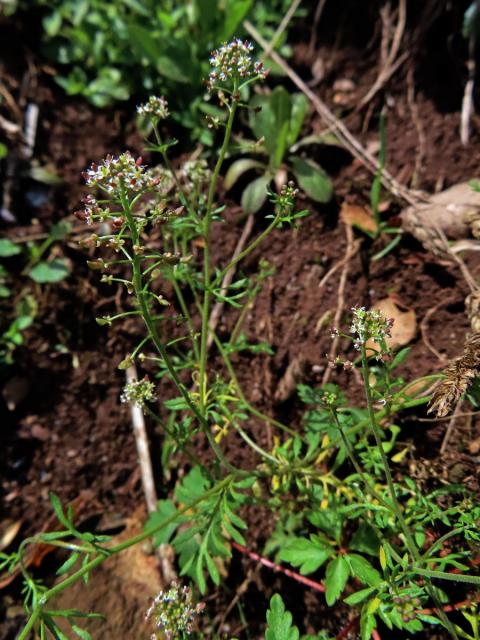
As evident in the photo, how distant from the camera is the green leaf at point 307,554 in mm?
2021

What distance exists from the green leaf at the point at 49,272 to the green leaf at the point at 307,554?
2.18 metres

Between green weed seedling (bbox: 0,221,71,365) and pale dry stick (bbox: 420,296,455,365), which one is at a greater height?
green weed seedling (bbox: 0,221,71,365)

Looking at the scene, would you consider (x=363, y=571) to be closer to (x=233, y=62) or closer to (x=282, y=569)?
(x=282, y=569)

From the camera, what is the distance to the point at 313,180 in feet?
10.5

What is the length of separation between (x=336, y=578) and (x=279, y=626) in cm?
27

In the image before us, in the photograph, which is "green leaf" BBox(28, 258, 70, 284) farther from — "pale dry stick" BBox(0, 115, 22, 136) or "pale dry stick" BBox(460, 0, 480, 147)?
"pale dry stick" BBox(460, 0, 480, 147)

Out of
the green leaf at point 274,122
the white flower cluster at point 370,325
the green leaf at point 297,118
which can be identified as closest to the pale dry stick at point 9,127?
the green leaf at point 274,122

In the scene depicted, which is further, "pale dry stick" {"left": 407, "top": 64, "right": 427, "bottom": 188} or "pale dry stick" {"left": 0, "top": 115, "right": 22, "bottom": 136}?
"pale dry stick" {"left": 0, "top": 115, "right": 22, "bottom": 136}

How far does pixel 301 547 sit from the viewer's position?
6.75 feet

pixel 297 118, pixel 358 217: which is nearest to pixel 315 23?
pixel 297 118

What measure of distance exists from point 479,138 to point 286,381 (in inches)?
74.5

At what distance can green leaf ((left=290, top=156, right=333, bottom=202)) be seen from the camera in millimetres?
3146

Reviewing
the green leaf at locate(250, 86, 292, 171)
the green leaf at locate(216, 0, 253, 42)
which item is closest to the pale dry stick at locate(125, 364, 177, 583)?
the green leaf at locate(250, 86, 292, 171)

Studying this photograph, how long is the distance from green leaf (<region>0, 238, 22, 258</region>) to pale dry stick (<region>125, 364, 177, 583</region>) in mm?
1122
